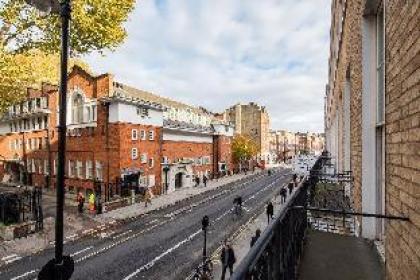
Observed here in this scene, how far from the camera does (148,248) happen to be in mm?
19734

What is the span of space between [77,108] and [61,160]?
3282 centimetres

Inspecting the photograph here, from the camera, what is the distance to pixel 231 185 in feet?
163

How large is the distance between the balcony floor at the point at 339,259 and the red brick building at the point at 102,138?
28898 mm

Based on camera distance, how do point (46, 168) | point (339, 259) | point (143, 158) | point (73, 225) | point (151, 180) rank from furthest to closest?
1. point (46, 168)
2. point (151, 180)
3. point (143, 158)
4. point (73, 225)
5. point (339, 259)

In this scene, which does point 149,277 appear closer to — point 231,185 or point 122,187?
point 122,187

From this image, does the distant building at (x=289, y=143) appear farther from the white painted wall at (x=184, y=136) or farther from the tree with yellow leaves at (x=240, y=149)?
the white painted wall at (x=184, y=136)

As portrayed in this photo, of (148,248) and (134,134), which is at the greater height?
(134,134)

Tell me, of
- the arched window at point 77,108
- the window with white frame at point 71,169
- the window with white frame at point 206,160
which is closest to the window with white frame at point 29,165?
the window with white frame at point 71,169

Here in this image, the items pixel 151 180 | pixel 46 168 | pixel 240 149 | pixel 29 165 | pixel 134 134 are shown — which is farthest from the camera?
pixel 240 149

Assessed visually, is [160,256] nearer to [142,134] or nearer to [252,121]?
[142,134]

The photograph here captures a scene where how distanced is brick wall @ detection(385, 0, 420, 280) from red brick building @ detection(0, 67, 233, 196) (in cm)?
3079

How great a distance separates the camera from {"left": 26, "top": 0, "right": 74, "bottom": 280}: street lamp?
4.97 metres

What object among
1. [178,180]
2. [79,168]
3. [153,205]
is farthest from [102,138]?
[178,180]

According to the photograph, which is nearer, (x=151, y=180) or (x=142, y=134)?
(x=142, y=134)
